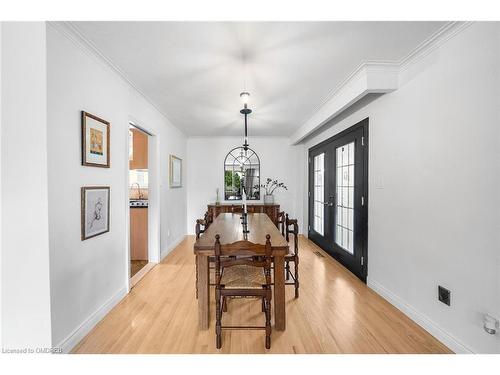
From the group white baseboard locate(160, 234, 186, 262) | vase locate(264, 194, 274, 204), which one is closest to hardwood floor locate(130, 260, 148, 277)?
white baseboard locate(160, 234, 186, 262)

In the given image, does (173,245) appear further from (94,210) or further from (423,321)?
(423,321)

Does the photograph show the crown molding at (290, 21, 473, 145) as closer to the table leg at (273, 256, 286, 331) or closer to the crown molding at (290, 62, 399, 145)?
the crown molding at (290, 62, 399, 145)

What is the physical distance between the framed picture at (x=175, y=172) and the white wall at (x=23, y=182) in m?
2.75

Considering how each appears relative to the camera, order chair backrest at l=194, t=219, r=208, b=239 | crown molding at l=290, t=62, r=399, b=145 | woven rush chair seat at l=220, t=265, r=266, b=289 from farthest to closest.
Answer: chair backrest at l=194, t=219, r=208, b=239
crown molding at l=290, t=62, r=399, b=145
woven rush chair seat at l=220, t=265, r=266, b=289

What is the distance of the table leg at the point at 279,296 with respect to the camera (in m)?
1.86

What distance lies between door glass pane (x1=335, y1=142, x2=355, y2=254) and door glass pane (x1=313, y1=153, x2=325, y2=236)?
610 mm

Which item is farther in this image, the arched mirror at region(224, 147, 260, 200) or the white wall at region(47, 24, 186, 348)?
the arched mirror at region(224, 147, 260, 200)

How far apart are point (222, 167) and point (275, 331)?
13.1ft

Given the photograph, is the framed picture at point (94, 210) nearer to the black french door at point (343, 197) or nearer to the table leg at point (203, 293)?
the table leg at point (203, 293)

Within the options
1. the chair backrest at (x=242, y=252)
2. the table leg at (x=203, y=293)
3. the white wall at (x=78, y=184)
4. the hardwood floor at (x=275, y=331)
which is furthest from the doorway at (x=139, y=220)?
the chair backrest at (x=242, y=252)

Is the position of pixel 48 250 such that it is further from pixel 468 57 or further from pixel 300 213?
pixel 300 213

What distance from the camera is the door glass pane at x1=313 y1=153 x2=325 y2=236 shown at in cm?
434
